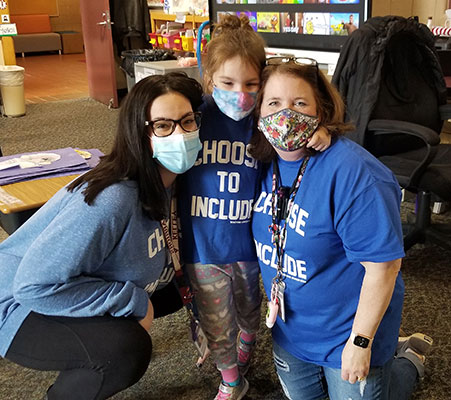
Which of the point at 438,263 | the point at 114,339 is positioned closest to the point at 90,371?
the point at 114,339

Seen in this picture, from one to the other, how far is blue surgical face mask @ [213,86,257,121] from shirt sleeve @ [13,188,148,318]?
376 millimetres

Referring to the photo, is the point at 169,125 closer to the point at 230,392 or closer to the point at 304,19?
the point at 230,392

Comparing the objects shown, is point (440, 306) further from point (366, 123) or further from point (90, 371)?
point (90, 371)

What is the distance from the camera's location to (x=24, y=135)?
5.14m

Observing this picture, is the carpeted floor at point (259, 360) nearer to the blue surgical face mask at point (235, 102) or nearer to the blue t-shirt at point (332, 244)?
the blue t-shirt at point (332, 244)

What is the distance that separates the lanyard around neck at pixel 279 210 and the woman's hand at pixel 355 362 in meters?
0.25

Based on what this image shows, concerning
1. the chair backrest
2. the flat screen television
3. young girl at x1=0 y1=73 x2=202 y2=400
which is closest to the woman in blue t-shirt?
young girl at x1=0 y1=73 x2=202 y2=400

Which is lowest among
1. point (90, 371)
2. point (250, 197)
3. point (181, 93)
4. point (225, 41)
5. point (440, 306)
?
point (440, 306)

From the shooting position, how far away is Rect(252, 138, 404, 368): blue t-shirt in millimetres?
1166

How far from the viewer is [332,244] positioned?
1.27 metres

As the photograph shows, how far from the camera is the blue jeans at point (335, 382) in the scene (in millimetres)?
1326

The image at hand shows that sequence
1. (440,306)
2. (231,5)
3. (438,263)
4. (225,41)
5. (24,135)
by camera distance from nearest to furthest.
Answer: (225,41) < (440,306) < (438,263) < (231,5) < (24,135)

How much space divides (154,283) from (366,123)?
131cm

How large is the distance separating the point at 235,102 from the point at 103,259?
20.6 inches
